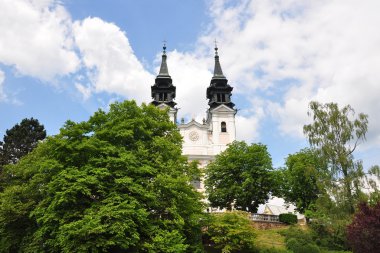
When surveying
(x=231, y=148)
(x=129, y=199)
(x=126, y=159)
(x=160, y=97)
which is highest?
(x=160, y=97)

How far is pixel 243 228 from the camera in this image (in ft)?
83.3

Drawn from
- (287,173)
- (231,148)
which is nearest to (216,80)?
(231,148)

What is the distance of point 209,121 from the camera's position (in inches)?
2163

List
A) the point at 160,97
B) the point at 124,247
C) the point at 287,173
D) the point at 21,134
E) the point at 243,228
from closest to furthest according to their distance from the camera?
the point at 124,247 < the point at 243,228 < the point at 21,134 < the point at 287,173 < the point at 160,97

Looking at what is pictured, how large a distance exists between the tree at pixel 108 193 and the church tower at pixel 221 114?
92.6 feet

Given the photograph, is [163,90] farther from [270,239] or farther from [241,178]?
[270,239]

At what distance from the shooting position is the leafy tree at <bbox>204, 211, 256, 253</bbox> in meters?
25.0

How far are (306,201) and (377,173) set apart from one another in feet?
41.7

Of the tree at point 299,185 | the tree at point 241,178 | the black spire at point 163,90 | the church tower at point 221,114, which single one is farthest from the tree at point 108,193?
the black spire at point 163,90

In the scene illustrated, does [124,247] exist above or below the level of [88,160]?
below

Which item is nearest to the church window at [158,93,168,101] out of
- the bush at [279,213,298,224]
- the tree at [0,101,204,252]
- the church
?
the church

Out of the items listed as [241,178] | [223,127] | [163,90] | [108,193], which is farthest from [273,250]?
[163,90]

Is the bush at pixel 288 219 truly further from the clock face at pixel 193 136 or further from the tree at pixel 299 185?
the clock face at pixel 193 136

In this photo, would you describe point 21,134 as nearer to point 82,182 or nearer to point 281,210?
point 82,182
